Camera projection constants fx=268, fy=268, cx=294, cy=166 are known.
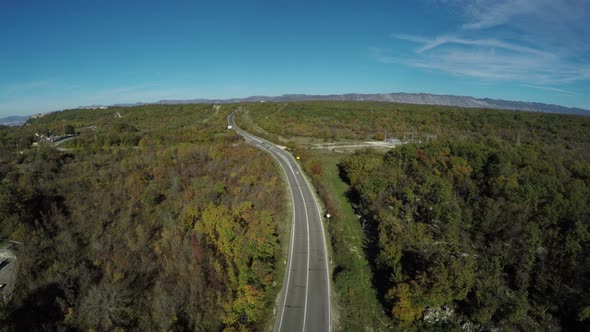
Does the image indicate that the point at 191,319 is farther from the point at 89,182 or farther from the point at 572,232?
the point at 572,232

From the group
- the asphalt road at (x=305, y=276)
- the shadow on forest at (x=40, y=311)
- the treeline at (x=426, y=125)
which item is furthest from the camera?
the treeline at (x=426, y=125)

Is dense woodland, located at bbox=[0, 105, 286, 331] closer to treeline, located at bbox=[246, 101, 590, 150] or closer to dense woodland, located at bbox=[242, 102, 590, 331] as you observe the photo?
dense woodland, located at bbox=[242, 102, 590, 331]

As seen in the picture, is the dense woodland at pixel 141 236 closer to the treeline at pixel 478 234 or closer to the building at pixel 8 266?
the building at pixel 8 266

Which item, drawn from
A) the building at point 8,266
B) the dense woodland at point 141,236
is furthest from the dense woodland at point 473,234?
the building at point 8,266

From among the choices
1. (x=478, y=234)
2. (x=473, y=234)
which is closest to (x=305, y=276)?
(x=478, y=234)

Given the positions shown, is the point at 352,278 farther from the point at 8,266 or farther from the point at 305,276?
the point at 8,266

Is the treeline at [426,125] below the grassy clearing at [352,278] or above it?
above
